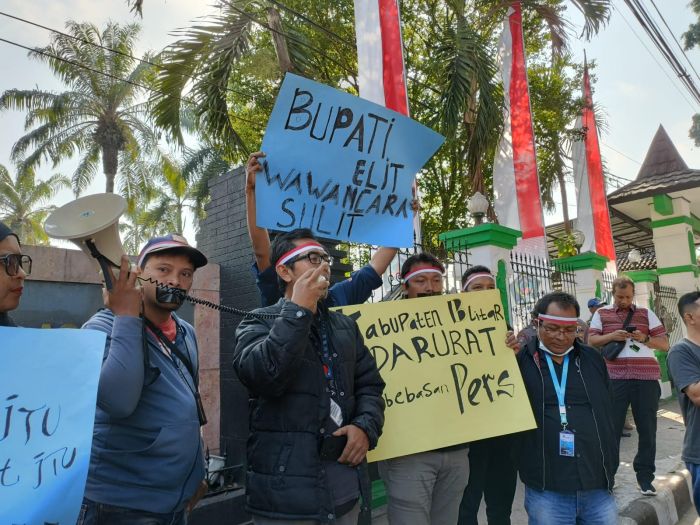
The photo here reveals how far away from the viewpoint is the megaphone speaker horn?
1637 millimetres

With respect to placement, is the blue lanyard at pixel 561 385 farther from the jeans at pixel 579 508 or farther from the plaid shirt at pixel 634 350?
the plaid shirt at pixel 634 350

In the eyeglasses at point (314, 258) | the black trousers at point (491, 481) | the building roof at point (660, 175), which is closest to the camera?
the eyeglasses at point (314, 258)

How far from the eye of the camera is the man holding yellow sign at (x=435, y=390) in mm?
2545

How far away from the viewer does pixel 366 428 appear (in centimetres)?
192

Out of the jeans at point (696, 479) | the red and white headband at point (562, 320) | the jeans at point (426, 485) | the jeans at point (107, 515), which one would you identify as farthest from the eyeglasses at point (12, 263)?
the jeans at point (696, 479)

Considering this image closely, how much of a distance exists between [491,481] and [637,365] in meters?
2.10

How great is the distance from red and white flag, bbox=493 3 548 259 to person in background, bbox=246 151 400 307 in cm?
533

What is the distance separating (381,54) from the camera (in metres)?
6.22

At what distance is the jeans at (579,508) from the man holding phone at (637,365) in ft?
6.93

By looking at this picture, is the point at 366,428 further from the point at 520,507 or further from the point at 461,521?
the point at 520,507

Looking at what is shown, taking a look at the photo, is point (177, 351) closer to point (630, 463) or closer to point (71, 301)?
point (71, 301)

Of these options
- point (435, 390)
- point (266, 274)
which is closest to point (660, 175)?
point (435, 390)

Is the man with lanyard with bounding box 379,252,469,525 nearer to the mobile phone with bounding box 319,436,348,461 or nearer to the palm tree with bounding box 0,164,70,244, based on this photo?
the mobile phone with bounding box 319,436,348,461

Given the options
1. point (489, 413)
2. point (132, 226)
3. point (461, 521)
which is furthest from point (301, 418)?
point (132, 226)
